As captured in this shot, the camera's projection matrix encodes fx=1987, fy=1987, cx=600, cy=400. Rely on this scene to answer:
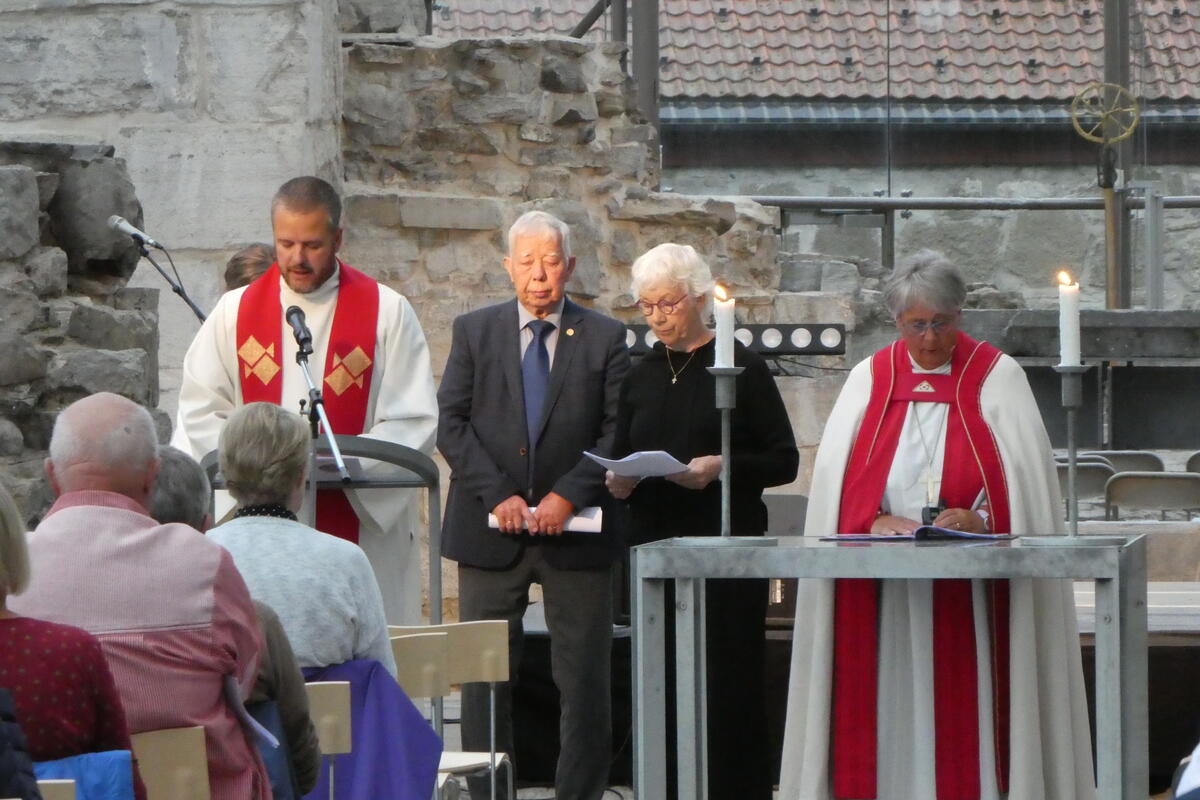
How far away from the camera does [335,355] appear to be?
517cm

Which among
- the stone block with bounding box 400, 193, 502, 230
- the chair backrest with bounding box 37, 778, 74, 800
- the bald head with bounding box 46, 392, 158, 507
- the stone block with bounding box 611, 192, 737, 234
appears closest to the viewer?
the chair backrest with bounding box 37, 778, 74, 800

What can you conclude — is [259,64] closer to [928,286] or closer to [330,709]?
[928,286]

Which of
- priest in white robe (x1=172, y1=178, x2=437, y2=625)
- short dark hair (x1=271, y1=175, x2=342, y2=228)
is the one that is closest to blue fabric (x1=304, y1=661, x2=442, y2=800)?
priest in white robe (x1=172, y1=178, x2=437, y2=625)

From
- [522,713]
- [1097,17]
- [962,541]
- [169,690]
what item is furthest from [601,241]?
[1097,17]

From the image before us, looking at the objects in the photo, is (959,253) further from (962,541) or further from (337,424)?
(962,541)

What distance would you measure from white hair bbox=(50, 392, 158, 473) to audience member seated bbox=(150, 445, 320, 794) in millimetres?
99

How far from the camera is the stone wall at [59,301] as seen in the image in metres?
5.63

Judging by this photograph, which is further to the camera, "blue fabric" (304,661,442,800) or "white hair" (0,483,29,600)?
"blue fabric" (304,661,442,800)

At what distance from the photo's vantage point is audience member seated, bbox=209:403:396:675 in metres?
3.52

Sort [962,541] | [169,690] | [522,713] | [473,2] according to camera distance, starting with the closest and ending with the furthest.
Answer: [169,690]
[962,541]
[522,713]
[473,2]

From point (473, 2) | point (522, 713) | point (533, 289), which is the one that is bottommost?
point (522, 713)

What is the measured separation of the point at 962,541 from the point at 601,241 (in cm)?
487

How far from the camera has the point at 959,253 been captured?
1552 centimetres

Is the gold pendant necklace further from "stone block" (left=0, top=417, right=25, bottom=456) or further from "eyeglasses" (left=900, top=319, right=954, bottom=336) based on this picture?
"stone block" (left=0, top=417, right=25, bottom=456)
